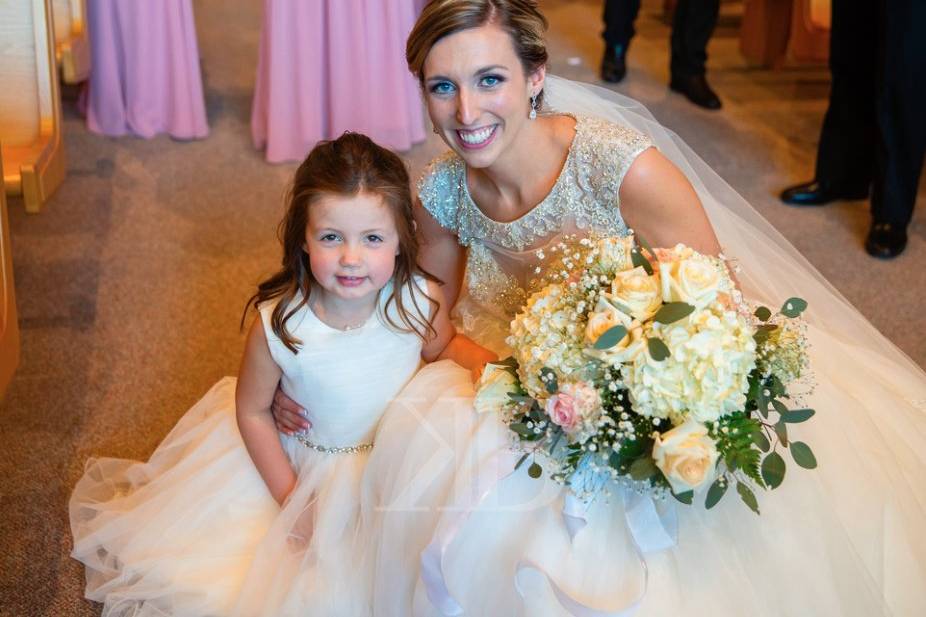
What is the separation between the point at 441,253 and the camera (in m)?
2.46

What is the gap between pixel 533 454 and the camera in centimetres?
182

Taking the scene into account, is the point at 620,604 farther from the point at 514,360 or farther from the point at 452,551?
the point at 514,360

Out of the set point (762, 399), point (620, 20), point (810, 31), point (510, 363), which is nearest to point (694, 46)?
point (620, 20)

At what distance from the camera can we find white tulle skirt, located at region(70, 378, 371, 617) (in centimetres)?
205

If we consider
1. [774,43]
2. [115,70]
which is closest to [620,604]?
[115,70]

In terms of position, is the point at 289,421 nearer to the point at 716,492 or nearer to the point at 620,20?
the point at 716,492

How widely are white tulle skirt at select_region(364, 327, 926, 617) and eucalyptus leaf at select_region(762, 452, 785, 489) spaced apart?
128mm

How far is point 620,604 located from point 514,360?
17.6 inches

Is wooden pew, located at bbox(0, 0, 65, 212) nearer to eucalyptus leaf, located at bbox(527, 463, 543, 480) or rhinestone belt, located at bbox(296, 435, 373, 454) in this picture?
rhinestone belt, located at bbox(296, 435, 373, 454)

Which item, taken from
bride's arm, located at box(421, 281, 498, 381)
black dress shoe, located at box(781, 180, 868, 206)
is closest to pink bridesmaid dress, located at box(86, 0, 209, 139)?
black dress shoe, located at box(781, 180, 868, 206)

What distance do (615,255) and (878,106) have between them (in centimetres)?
225

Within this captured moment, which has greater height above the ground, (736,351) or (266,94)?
(736,351)

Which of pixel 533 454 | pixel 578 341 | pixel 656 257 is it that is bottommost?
pixel 533 454

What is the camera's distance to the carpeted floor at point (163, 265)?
8.77 ft
